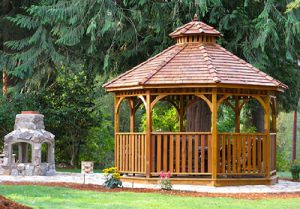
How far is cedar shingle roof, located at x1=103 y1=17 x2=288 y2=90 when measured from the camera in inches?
670

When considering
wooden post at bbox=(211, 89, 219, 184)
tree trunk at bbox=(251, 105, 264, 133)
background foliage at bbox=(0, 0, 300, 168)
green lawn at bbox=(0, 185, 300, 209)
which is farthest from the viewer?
tree trunk at bbox=(251, 105, 264, 133)

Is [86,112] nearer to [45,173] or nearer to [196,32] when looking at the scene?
[45,173]

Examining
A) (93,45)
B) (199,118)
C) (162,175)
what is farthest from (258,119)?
(162,175)

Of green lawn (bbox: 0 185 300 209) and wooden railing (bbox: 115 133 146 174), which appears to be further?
wooden railing (bbox: 115 133 146 174)

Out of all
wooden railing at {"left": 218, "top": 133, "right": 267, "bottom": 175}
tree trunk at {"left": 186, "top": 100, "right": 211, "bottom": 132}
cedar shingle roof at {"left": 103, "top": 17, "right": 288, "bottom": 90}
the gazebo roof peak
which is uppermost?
the gazebo roof peak

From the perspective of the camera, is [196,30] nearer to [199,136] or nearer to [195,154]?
[199,136]

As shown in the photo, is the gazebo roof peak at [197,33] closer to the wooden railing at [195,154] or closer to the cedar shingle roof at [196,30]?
the cedar shingle roof at [196,30]

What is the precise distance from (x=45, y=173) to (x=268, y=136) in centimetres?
627

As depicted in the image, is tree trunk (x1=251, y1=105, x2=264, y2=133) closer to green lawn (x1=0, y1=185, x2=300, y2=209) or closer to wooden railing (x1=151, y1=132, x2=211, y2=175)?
wooden railing (x1=151, y1=132, x2=211, y2=175)

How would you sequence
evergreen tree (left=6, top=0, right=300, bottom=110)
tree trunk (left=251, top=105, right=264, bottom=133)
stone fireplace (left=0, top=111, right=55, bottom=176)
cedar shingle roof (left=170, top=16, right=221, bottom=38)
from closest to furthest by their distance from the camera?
cedar shingle roof (left=170, top=16, right=221, bottom=38), stone fireplace (left=0, top=111, right=55, bottom=176), evergreen tree (left=6, top=0, right=300, bottom=110), tree trunk (left=251, top=105, right=264, bottom=133)

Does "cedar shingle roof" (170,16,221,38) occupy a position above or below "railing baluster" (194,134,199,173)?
above

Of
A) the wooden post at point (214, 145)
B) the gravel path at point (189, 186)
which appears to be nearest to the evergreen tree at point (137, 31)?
the wooden post at point (214, 145)

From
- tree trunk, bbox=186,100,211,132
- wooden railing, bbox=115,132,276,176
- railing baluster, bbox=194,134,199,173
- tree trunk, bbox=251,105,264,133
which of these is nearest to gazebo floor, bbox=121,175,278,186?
wooden railing, bbox=115,132,276,176

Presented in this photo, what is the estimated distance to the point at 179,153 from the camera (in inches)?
676
